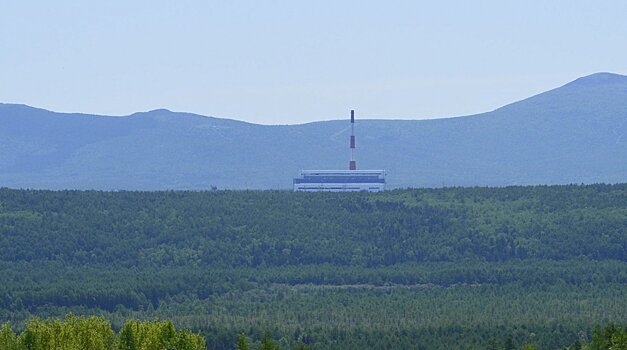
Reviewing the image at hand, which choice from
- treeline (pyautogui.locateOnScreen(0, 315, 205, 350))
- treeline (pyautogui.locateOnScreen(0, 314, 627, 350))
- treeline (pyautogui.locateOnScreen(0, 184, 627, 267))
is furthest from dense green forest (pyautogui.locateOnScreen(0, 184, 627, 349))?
treeline (pyautogui.locateOnScreen(0, 315, 205, 350))

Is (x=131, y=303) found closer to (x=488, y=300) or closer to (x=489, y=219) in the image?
(x=488, y=300)

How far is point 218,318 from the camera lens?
4887 inches

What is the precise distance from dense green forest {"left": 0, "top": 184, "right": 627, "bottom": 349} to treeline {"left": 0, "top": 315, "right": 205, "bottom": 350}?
2086 cm

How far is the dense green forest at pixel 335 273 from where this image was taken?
11569cm

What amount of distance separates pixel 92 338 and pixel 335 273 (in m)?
78.9

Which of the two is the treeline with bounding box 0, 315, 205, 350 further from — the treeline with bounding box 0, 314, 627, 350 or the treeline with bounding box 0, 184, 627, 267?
the treeline with bounding box 0, 184, 627, 267

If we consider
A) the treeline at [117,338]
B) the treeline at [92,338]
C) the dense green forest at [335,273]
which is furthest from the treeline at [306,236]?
the treeline at [92,338]

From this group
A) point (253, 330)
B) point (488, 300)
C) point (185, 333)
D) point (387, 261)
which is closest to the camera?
point (185, 333)

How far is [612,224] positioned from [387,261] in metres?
26.2

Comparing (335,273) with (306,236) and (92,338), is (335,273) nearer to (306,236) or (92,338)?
(306,236)

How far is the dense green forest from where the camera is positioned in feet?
380

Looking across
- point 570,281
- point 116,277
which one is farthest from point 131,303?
point 570,281

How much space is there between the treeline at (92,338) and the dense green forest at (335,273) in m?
20.9

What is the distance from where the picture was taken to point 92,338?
288 feet
